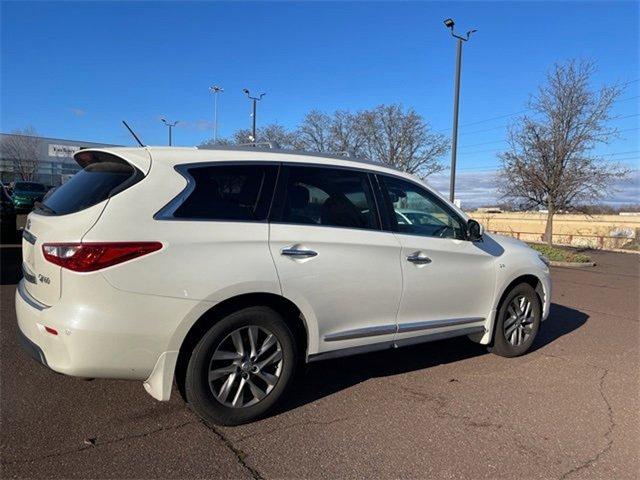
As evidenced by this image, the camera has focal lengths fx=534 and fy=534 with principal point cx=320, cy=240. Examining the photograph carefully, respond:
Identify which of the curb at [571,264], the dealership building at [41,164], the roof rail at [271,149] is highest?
the dealership building at [41,164]

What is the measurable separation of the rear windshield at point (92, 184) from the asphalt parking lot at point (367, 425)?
4.63 ft

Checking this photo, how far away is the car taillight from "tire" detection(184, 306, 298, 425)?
2.31ft

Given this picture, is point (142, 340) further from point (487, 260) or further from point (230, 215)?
point (487, 260)

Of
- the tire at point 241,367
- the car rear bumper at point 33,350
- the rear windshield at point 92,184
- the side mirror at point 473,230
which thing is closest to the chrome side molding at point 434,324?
the side mirror at point 473,230

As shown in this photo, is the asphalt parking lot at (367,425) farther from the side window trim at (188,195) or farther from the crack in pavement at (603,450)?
the side window trim at (188,195)

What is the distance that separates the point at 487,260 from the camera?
5.05m

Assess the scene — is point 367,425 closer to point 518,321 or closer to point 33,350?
point 33,350

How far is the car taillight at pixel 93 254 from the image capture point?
3.12 metres

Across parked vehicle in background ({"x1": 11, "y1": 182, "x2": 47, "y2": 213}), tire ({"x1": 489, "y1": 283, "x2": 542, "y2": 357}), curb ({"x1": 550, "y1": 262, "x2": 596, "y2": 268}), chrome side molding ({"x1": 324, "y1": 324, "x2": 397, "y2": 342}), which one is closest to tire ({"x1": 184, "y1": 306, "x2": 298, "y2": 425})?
chrome side molding ({"x1": 324, "y1": 324, "x2": 397, "y2": 342})

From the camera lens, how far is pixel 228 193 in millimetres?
3668

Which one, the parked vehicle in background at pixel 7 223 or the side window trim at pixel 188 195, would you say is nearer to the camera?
the side window trim at pixel 188 195

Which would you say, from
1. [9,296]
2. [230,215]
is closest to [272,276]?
[230,215]

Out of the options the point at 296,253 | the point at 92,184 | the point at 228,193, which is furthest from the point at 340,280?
the point at 92,184

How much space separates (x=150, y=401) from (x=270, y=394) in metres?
0.94
